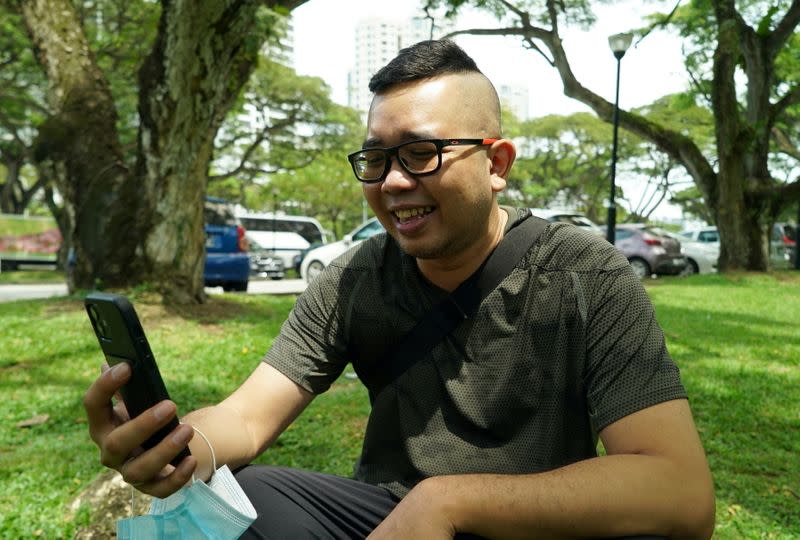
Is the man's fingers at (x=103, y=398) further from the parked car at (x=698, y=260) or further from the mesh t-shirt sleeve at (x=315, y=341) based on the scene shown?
the parked car at (x=698, y=260)

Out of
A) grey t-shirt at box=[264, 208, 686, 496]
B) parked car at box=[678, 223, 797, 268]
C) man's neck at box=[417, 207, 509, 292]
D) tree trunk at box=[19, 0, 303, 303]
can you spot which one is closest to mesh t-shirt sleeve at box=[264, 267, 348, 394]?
grey t-shirt at box=[264, 208, 686, 496]

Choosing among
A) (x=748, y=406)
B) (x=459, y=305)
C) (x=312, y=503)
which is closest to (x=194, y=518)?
(x=312, y=503)

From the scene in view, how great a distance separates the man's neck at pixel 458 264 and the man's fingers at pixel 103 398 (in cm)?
86

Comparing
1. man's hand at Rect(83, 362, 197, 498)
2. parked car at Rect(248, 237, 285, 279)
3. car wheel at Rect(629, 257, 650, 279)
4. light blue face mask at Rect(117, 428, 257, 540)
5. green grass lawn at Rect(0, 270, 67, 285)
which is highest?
man's hand at Rect(83, 362, 197, 498)

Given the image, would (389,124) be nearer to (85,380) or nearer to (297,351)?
(297,351)

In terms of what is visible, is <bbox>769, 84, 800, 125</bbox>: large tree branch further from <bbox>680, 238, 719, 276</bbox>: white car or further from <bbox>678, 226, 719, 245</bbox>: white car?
<bbox>678, 226, 719, 245</bbox>: white car

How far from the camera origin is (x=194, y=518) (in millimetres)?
1588

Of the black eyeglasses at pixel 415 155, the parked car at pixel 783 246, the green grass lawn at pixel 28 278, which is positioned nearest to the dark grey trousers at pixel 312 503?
the black eyeglasses at pixel 415 155

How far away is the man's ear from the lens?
6.64ft

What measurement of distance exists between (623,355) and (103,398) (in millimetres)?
1174

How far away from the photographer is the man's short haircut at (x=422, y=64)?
1.97 meters

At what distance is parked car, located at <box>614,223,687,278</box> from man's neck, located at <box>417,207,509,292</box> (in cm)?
1616

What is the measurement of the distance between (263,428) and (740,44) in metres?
16.5

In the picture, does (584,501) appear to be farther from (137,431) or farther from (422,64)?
(422,64)
